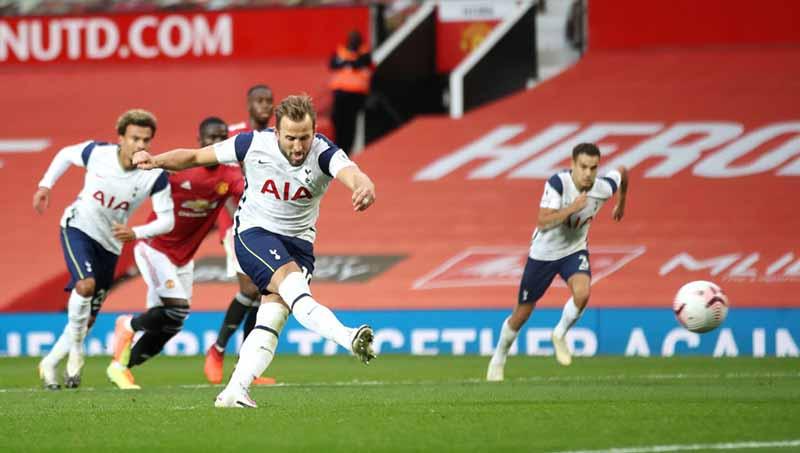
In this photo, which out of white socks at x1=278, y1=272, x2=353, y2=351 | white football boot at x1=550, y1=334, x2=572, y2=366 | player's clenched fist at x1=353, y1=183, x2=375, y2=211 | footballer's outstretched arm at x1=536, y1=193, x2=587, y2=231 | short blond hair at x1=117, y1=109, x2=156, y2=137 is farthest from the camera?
white football boot at x1=550, y1=334, x2=572, y2=366

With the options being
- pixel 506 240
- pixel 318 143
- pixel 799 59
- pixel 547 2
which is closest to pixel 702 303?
pixel 318 143

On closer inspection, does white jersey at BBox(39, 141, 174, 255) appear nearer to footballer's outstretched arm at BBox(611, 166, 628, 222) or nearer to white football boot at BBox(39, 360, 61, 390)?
white football boot at BBox(39, 360, 61, 390)

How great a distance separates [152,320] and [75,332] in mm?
892

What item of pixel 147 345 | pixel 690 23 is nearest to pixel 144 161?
pixel 147 345

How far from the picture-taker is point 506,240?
67.9 feet

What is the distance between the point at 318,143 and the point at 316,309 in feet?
3.61

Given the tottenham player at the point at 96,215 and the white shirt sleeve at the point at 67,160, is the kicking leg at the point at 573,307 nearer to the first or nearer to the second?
the tottenham player at the point at 96,215

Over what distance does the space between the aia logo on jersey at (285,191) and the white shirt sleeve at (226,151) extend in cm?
25

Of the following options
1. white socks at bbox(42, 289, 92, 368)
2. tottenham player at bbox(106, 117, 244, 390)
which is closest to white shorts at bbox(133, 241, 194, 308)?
tottenham player at bbox(106, 117, 244, 390)

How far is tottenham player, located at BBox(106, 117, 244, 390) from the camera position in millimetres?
13773

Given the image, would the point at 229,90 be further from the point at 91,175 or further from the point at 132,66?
the point at 91,175

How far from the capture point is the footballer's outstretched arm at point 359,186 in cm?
884

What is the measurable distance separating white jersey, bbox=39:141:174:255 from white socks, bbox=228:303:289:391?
363 centimetres

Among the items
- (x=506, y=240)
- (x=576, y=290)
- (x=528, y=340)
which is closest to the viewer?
(x=576, y=290)
